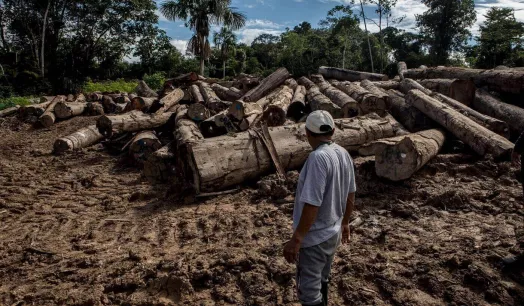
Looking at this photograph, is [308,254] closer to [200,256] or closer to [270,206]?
[200,256]

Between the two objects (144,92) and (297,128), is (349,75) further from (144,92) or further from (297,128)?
(144,92)

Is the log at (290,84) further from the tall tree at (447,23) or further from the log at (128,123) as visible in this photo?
the tall tree at (447,23)

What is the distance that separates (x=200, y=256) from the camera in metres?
3.67

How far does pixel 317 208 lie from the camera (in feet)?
7.41

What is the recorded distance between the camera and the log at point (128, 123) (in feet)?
28.2

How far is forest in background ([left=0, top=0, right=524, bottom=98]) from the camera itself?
2256 centimetres

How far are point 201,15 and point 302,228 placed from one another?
21.7 m

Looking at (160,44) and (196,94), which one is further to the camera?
(160,44)

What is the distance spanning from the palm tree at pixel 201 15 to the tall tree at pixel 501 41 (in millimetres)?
15840

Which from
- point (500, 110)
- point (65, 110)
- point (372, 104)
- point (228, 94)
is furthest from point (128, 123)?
point (500, 110)

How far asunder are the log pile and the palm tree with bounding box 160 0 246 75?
38.7ft

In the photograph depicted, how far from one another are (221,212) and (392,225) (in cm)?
221

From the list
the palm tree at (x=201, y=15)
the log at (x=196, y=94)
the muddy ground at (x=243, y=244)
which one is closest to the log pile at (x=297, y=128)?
the log at (x=196, y=94)

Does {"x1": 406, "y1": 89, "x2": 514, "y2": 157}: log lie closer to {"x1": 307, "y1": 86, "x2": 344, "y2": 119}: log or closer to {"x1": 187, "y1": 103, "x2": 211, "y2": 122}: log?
{"x1": 307, "y1": 86, "x2": 344, "y2": 119}: log
